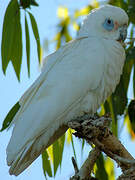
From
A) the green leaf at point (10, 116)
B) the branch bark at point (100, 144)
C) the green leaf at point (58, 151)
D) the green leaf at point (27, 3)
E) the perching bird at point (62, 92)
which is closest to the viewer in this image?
the branch bark at point (100, 144)

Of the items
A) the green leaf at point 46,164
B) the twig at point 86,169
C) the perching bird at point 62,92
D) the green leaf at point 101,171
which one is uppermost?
the perching bird at point 62,92

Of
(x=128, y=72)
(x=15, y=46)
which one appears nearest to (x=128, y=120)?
(x=128, y=72)

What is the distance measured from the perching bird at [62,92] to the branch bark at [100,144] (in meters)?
0.16

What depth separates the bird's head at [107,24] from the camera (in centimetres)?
344

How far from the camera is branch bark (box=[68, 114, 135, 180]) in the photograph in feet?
9.31

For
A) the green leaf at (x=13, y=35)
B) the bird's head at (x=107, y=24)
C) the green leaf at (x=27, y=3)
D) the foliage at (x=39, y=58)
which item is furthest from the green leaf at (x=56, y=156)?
the green leaf at (x=27, y=3)

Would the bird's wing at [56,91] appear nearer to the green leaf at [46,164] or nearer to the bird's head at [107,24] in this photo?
the bird's head at [107,24]

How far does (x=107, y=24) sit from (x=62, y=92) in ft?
1.99

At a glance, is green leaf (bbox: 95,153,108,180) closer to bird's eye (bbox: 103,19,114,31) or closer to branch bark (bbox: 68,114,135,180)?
branch bark (bbox: 68,114,135,180)

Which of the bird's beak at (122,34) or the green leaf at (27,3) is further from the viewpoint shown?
the green leaf at (27,3)

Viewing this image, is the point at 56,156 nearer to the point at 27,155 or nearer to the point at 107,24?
the point at 27,155

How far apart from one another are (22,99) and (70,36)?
1.47 metres

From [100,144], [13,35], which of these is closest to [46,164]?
[100,144]

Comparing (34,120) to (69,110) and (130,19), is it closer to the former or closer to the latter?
(69,110)
